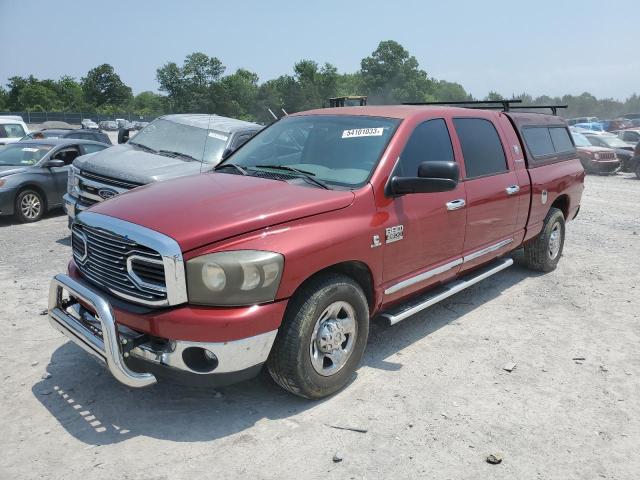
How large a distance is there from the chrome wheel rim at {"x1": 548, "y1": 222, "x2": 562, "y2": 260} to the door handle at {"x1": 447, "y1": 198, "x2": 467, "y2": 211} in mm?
2551

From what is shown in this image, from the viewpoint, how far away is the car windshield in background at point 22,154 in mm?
9875

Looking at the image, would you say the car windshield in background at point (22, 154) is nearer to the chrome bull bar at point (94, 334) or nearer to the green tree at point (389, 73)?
the chrome bull bar at point (94, 334)

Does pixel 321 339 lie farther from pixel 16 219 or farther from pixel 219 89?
pixel 219 89

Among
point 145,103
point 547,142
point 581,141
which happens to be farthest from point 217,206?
point 145,103

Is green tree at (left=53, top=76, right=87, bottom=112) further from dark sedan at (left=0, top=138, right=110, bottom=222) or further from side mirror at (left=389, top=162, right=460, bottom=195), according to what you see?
side mirror at (left=389, top=162, right=460, bottom=195)

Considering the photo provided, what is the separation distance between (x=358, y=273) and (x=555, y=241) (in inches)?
158

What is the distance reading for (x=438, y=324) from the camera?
16.5 feet

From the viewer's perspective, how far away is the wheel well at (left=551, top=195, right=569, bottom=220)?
22.0ft

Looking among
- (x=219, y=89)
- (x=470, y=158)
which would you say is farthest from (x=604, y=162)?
(x=219, y=89)

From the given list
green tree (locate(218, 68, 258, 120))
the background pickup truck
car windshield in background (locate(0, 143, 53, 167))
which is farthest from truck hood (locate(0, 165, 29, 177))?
green tree (locate(218, 68, 258, 120))

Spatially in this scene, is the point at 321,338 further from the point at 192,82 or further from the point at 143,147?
the point at 192,82

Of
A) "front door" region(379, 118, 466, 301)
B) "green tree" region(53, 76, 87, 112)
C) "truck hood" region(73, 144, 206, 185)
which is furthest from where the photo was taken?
"green tree" region(53, 76, 87, 112)

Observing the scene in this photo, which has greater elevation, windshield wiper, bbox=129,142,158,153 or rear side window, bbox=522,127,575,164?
rear side window, bbox=522,127,575,164

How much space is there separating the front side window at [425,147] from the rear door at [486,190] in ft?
0.80
